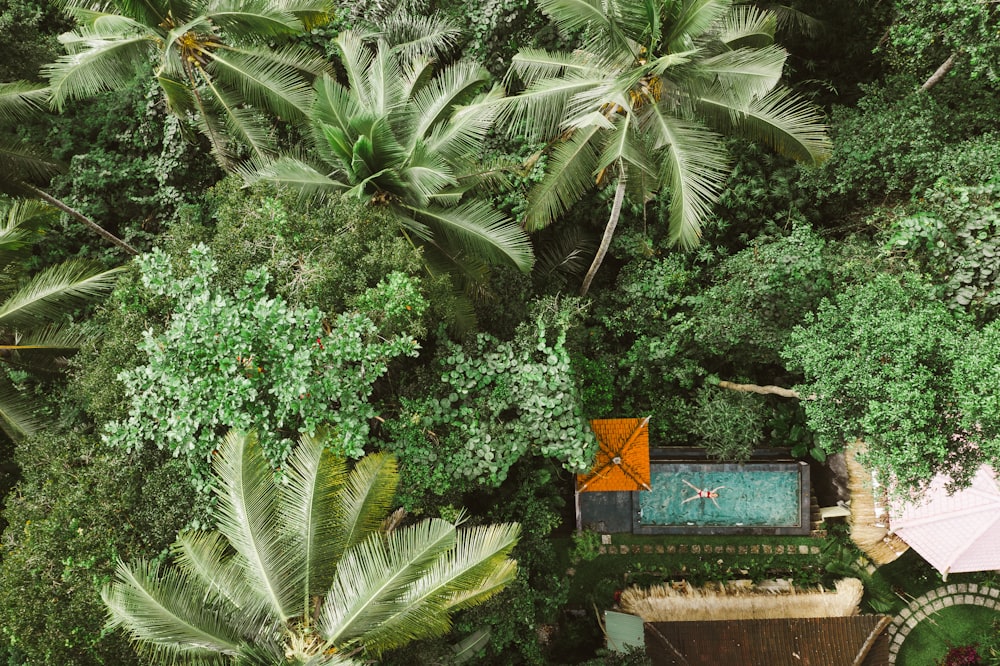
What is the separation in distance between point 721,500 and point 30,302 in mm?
12972

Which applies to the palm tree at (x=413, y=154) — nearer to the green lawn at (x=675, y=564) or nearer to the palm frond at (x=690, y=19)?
the palm frond at (x=690, y=19)

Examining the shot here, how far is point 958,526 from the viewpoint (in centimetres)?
1057

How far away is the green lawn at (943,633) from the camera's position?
39.1 feet

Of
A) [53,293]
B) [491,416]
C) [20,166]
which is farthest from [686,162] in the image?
[20,166]

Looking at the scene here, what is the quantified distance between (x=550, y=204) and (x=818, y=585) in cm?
1004

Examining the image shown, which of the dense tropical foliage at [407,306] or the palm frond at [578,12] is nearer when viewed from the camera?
the dense tropical foliage at [407,306]

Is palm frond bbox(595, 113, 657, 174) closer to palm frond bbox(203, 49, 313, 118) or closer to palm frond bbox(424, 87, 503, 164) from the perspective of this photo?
palm frond bbox(424, 87, 503, 164)

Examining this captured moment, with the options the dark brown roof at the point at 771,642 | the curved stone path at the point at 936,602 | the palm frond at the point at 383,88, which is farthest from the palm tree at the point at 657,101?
the curved stone path at the point at 936,602

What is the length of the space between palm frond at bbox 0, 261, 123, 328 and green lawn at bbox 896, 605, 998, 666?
56.8 ft

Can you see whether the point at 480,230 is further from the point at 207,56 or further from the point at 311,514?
the point at 207,56

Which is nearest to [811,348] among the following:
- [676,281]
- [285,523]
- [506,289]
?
[676,281]

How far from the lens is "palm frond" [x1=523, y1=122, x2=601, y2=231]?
333 inches

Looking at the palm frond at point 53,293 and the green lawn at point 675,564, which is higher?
the palm frond at point 53,293

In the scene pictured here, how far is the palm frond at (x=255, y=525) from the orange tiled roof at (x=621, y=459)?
6.06 meters
